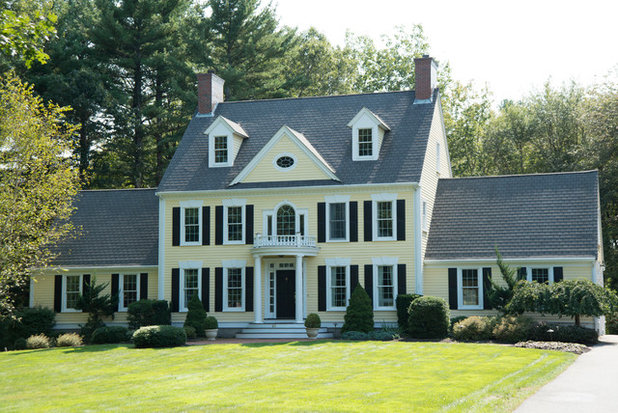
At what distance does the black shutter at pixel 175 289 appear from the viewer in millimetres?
33469

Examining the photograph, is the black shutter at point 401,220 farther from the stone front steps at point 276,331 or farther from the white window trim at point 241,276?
the white window trim at point 241,276

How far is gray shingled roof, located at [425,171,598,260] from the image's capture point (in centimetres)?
3056

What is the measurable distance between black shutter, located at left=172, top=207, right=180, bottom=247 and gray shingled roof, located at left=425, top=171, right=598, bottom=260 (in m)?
10.9

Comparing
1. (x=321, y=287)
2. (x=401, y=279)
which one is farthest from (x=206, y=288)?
(x=401, y=279)

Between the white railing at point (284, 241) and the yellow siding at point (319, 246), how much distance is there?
0.48 m

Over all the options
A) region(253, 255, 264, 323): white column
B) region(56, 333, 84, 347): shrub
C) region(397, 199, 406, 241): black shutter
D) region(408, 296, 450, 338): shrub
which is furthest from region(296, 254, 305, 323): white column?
region(56, 333, 84, 347): shrub

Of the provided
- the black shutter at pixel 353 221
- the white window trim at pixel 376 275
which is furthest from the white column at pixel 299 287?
the white window trim at pixel 376 275

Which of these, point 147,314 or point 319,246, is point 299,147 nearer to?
point 319,246

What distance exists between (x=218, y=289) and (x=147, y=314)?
3212 millimetres

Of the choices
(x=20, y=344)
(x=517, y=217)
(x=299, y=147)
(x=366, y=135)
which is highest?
(x=366, y=135)

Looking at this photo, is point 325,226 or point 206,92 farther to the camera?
point 206,92

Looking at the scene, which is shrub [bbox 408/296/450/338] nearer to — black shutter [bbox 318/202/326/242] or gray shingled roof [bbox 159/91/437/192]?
black shutter [bbox 318/202/326/242]

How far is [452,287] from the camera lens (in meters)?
31.2

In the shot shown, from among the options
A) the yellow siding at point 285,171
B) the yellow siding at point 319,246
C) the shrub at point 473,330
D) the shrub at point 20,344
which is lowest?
the shrub at point 20,344
